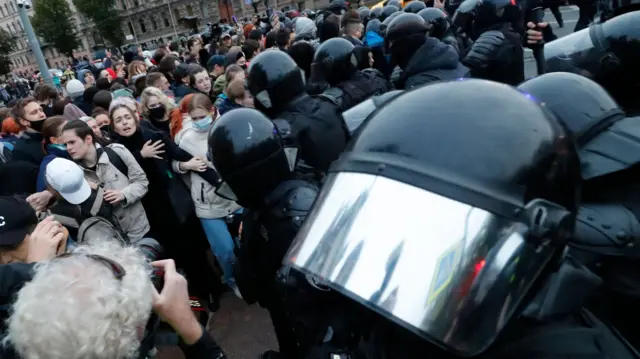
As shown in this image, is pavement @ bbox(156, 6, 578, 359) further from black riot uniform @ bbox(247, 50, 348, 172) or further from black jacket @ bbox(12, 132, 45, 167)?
black jacket @ bbox(12, 132, 45, 167)

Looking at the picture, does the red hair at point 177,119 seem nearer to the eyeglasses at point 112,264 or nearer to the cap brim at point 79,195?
the cap brim at point 79,195

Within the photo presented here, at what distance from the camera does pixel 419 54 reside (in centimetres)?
314

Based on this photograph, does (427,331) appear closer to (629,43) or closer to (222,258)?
(629,43)

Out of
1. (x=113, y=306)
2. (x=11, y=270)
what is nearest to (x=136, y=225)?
(x=11, y=270)

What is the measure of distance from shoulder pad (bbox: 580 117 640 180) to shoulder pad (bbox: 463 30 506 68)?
2.06m

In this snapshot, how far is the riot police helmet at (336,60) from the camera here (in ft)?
11.9

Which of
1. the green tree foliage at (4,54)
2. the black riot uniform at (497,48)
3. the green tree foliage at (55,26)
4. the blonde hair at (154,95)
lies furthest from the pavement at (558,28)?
the green tree foliage at (55,26)

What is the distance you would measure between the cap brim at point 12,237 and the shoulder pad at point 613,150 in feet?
7.39

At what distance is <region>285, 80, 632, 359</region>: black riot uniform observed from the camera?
87cm

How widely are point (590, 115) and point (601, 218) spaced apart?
34cm

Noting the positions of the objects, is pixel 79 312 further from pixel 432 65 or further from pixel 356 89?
pixel 356 89

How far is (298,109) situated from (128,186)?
1.38 m

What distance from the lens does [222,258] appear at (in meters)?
3.47

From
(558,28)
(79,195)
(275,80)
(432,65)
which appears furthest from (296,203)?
(558,28)
